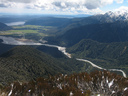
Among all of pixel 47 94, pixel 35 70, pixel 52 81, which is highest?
pixel 47 94

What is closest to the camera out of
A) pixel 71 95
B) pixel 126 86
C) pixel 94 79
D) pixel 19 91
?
pixel 71 95

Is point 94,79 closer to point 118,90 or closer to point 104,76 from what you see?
point 104,76

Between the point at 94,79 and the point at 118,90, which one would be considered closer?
the point at 118,90

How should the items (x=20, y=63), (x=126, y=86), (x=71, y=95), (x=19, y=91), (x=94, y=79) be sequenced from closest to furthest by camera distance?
(x=71, y=95) → (x=19, y=91) → (x=126, y=86) → (x=94, y=79) → (x=20, y=63)

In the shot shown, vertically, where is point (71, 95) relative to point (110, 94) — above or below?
above

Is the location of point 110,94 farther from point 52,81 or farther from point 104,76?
point 52,81

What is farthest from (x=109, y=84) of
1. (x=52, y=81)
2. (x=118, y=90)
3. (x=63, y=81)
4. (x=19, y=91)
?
(x=19, y=91)
